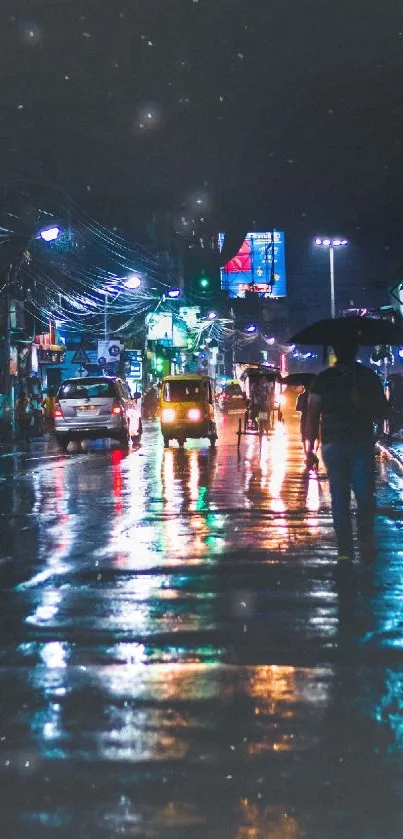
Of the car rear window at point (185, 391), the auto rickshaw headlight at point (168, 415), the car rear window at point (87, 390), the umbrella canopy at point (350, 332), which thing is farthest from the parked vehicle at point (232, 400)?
the umbrella canopy at point (350, 332)

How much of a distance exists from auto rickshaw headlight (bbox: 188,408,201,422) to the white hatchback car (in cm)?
265

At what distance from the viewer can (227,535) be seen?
12.4 m

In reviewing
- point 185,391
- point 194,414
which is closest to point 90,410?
point 194,414

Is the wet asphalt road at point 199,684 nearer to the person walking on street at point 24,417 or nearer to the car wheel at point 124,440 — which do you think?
the car wheel at point 124,440

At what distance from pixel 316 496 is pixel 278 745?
12225 mm

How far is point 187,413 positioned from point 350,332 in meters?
22.4

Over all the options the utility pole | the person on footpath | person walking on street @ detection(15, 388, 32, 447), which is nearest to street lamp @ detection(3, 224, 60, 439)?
the utility pole

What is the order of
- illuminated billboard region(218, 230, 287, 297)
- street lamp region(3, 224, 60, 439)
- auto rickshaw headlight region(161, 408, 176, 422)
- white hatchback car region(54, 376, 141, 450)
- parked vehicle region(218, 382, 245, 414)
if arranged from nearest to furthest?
white hatchback car region(54, 376, 141, 450)
auto rickshaw headlight region(161, 408, 176, 422)
street lamp region(3, 224, 60, 439)
parked vehicle region(218, 382, 245, 414)
illuminated billboard region(218, 230, 287, 297)

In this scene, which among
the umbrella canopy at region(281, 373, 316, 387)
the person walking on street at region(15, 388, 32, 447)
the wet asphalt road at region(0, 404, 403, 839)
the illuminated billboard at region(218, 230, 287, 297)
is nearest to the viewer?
the wet asphalt road at region(0, 404, 403, 839)

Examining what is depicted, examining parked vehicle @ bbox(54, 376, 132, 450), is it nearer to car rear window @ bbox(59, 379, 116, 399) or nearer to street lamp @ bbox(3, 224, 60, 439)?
car rear window @ bbox(59, 379, 116, 399)

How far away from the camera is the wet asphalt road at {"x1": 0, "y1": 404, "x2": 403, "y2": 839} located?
4.28 metres

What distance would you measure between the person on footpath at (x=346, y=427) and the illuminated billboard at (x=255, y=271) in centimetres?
9864

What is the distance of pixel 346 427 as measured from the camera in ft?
32.1

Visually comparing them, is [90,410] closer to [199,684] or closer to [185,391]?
[185,391]
